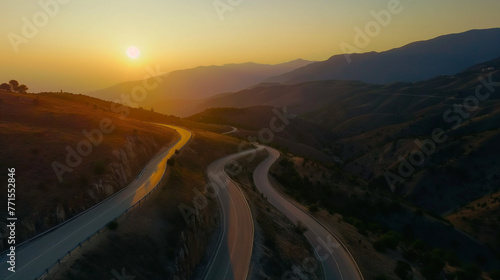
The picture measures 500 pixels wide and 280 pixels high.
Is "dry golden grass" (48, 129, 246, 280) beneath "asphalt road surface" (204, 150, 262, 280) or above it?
above

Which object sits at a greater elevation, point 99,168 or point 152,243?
point 99,168

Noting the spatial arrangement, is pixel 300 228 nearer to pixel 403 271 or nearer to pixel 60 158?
pixel 403 271

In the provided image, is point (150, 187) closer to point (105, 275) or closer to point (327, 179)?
point (105, 275)

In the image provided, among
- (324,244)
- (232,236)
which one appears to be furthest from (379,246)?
(232,236)

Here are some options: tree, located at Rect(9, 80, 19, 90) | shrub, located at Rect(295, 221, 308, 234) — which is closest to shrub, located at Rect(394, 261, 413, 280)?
shrub, located at Rect(295, 221, 308, 234)

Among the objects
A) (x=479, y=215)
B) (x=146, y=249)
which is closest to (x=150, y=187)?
(x=146, y=249)

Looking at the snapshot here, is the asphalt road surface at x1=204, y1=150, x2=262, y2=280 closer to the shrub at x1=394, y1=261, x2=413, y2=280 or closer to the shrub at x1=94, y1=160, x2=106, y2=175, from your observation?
the shrub at x1=94, y1=160, x2=106, y2=175
